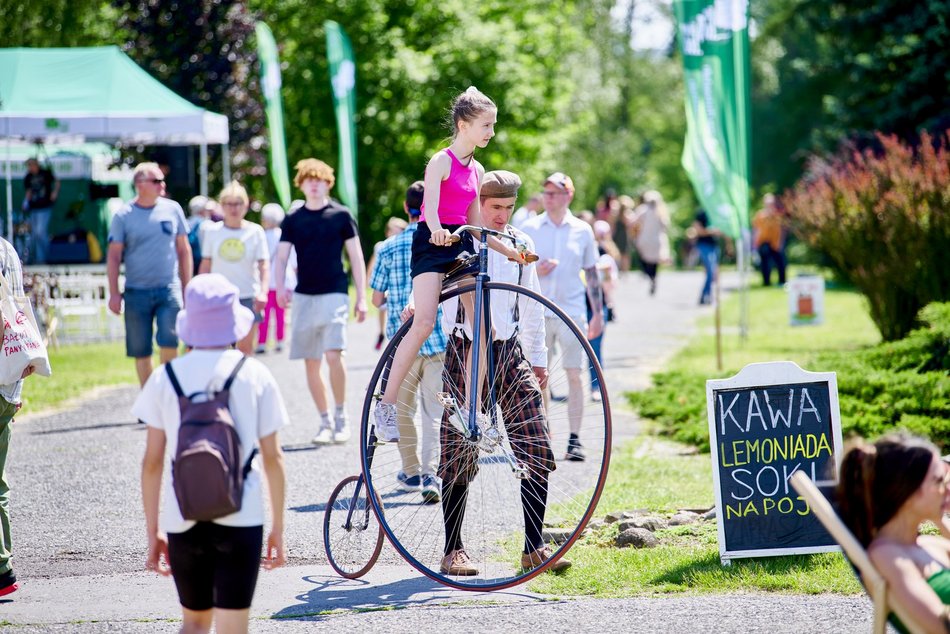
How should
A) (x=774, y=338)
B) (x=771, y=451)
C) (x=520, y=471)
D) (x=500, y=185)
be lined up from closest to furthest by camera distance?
(x=520, y=471) < (x=771, y=451) < (x=500, y=185) < (x=774, y=338)

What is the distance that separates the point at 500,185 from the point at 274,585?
2.23 metres

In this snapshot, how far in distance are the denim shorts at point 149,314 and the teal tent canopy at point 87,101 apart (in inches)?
275

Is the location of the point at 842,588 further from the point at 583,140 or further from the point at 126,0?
the point at 583,140

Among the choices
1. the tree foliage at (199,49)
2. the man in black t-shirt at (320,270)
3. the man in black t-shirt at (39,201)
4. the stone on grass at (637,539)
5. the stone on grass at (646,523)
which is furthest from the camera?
the tree foliage at (199,49)

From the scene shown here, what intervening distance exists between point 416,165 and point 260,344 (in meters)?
18.7

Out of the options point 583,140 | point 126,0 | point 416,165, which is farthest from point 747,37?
point 583,140

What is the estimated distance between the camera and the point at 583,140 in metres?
53.4

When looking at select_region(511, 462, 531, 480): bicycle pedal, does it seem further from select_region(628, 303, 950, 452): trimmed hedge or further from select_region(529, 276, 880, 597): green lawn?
select_region(628, 303, 950, 452): trimmed hedge

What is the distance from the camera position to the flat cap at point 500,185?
251 inches

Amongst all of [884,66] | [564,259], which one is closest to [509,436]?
[564,259]

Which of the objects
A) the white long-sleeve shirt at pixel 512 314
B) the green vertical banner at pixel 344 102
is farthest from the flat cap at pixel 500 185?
the green vertical banner at pixel 344 102

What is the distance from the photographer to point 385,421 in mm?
6004

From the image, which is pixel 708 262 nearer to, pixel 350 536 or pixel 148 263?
pixel 148 263

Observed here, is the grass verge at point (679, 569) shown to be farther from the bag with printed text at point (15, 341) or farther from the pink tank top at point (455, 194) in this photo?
the bag with printed text at point (15, 341)
